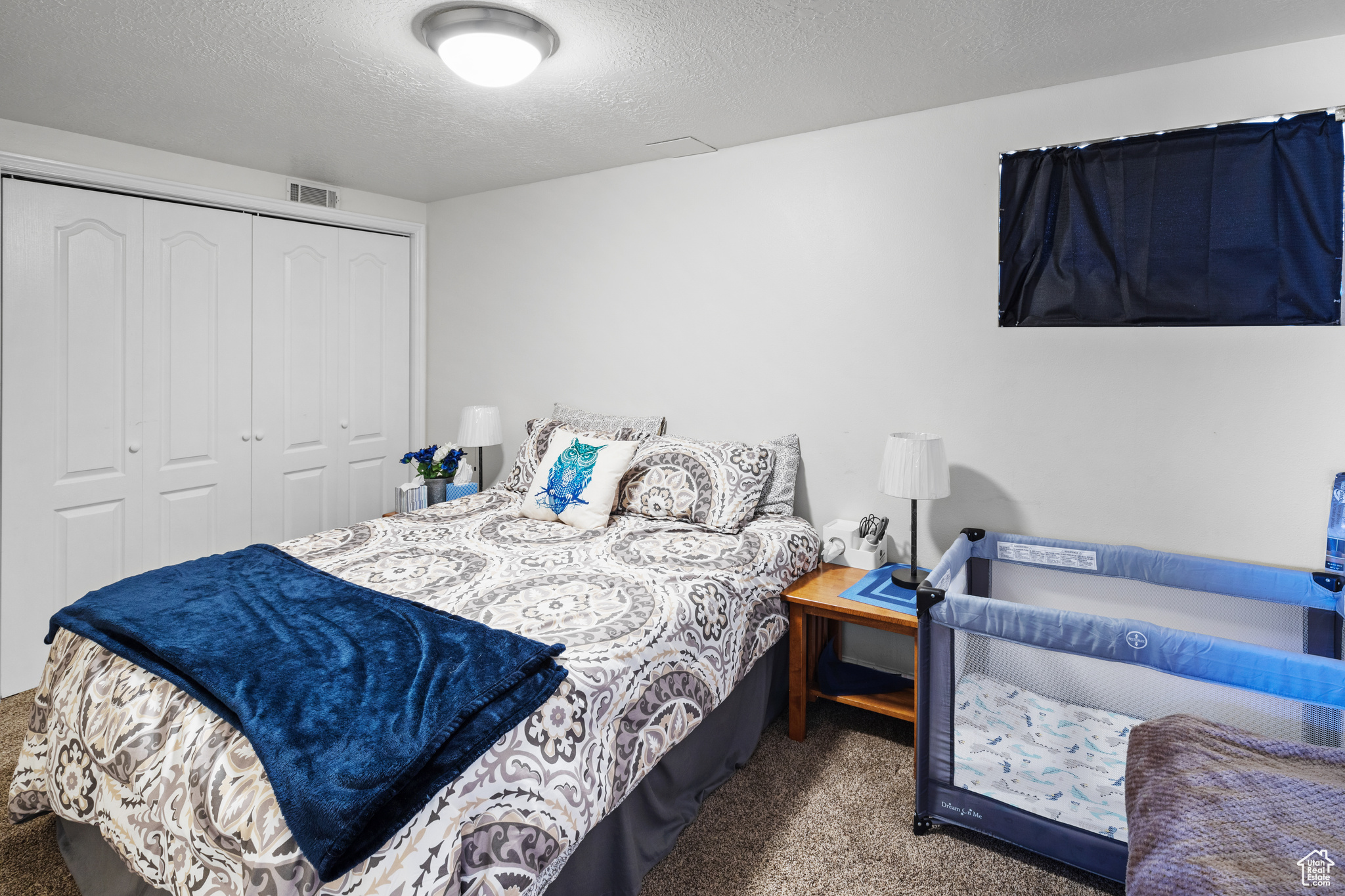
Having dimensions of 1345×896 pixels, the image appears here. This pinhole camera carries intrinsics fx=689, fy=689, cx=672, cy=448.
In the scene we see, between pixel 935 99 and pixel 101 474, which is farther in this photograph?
pixel 101 474

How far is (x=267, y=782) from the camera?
4.02 ft

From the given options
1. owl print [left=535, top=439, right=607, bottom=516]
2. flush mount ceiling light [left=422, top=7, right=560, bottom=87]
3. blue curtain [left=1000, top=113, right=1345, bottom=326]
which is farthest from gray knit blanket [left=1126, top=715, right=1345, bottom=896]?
flush mount ceiling light [left=422, top=7, right=560, bottom=87]

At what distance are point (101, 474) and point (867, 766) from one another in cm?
342

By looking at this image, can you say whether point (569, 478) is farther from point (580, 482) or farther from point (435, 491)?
point (435, 491)

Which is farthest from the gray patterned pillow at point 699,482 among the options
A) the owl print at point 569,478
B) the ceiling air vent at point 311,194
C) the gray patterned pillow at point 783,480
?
the ceiling air vent at point 311,194

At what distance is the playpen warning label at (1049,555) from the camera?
2.30 meters

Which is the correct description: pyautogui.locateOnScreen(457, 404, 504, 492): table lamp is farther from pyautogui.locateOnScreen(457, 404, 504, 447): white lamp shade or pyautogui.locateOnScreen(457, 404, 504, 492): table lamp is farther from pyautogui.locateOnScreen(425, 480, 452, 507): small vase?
pyautogui.locateOnScreen(425, 480, 452, 507): small vase

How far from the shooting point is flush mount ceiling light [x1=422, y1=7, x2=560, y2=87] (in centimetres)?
190

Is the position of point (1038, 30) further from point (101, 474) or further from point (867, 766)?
point (101, 474)

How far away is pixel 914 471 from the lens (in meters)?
2.43

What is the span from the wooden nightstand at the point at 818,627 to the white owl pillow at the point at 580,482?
0.83 meters

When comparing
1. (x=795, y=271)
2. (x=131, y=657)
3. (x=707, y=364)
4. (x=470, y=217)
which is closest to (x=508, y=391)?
(x=470, y=217)

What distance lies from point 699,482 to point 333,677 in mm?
1657

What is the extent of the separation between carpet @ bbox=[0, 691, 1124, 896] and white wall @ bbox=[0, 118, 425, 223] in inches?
92.5
